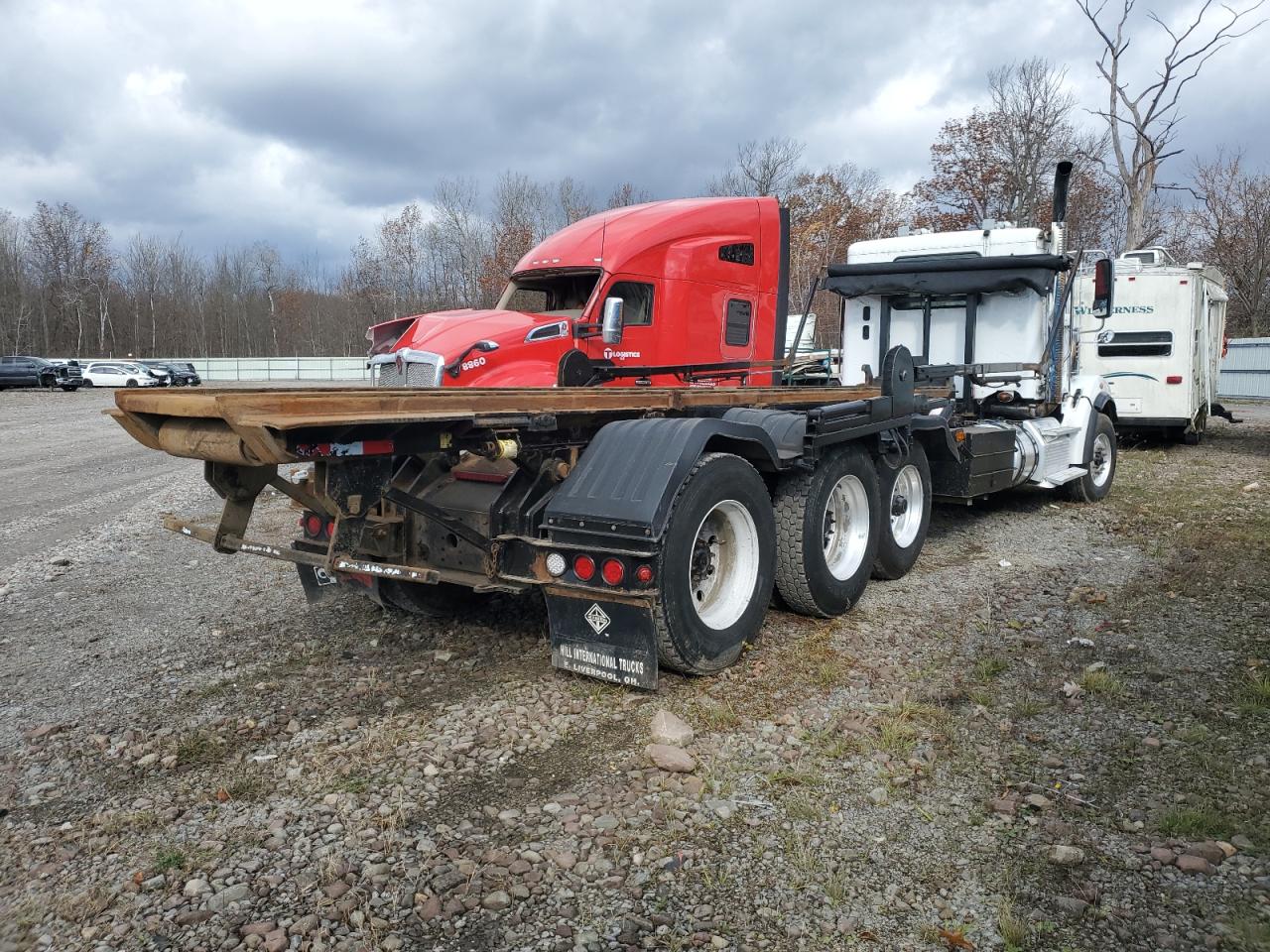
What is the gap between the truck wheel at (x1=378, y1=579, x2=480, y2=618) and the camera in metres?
5.21

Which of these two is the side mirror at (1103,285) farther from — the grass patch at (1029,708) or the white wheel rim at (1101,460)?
the grass patch at (1029,708)

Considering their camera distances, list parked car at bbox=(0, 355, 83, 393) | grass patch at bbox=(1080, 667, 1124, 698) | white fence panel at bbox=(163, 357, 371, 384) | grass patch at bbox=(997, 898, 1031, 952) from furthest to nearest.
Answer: white fence panel at bbox=(163, 357, 371, 384) → parked car at bbox=(0, 355, 83, 393) → grass patch at bbox=(1080, 667, 1124, 698) → grass patch at bbox=(997, 898, 1031, 952)

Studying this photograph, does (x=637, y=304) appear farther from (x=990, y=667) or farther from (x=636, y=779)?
(x=636, y=779)

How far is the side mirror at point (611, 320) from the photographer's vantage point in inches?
313

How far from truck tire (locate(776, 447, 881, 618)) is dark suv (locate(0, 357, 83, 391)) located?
4214 cm

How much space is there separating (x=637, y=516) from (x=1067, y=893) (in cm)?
208

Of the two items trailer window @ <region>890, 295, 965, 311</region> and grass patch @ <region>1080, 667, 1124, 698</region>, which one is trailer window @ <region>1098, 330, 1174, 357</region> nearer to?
trailer window @ <region>890, 295, 965, 311</region>

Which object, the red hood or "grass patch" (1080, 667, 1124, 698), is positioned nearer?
"grass patch" (1080, 667, 1124, 698)

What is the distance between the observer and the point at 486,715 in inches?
161

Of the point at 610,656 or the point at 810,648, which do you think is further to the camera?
the point at 810,648

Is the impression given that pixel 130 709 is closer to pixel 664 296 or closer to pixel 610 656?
pixel 610 656

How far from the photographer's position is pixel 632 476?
13.5ft

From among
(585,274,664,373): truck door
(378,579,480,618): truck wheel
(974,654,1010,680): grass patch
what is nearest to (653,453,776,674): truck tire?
(974,654,1010,680): grass patch

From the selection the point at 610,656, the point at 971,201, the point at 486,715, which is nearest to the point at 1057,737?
the point at 610,656
